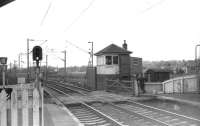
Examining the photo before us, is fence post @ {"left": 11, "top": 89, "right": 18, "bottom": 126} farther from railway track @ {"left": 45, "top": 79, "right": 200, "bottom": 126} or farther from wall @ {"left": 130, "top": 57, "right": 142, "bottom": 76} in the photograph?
wall @ {"left": 130, "top": 57, "right": 142, "bottom": 76}

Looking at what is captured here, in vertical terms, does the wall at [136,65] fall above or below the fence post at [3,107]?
above

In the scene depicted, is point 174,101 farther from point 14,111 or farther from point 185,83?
point 14,111

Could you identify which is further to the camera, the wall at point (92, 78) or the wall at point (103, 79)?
the wall at point (92, 78)

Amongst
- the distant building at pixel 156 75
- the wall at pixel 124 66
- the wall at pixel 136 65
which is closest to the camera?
the wall at pixel 124 66

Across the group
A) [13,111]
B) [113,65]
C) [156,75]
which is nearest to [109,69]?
[113,65]

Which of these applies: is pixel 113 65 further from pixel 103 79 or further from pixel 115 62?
pixel 103 79

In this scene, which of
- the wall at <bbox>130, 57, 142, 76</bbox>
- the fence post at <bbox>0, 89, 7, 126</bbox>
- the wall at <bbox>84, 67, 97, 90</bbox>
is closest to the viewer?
the fence post at <bbox>0, 89, 7, 126</bbox>

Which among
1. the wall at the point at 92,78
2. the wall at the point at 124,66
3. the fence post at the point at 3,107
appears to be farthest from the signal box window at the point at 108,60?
the fence post at the point at 3,107

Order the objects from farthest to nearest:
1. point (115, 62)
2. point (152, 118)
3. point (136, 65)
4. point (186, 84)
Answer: point (136, 65) → point (115, 62) → point (186, 84) → point (152, 118)

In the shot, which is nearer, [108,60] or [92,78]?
[108,60]

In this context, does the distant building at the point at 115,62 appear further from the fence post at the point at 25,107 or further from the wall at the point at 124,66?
the fence post at the point at 25,107

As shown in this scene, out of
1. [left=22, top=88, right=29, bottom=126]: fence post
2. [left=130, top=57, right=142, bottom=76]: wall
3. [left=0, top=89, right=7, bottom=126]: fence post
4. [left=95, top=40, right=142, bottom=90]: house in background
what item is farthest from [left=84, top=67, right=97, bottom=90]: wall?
[left=0, top=89, right=7, bottom=126]: fence post

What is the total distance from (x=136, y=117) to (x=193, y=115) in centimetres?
243

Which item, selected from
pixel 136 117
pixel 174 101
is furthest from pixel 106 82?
pixel 136 117
